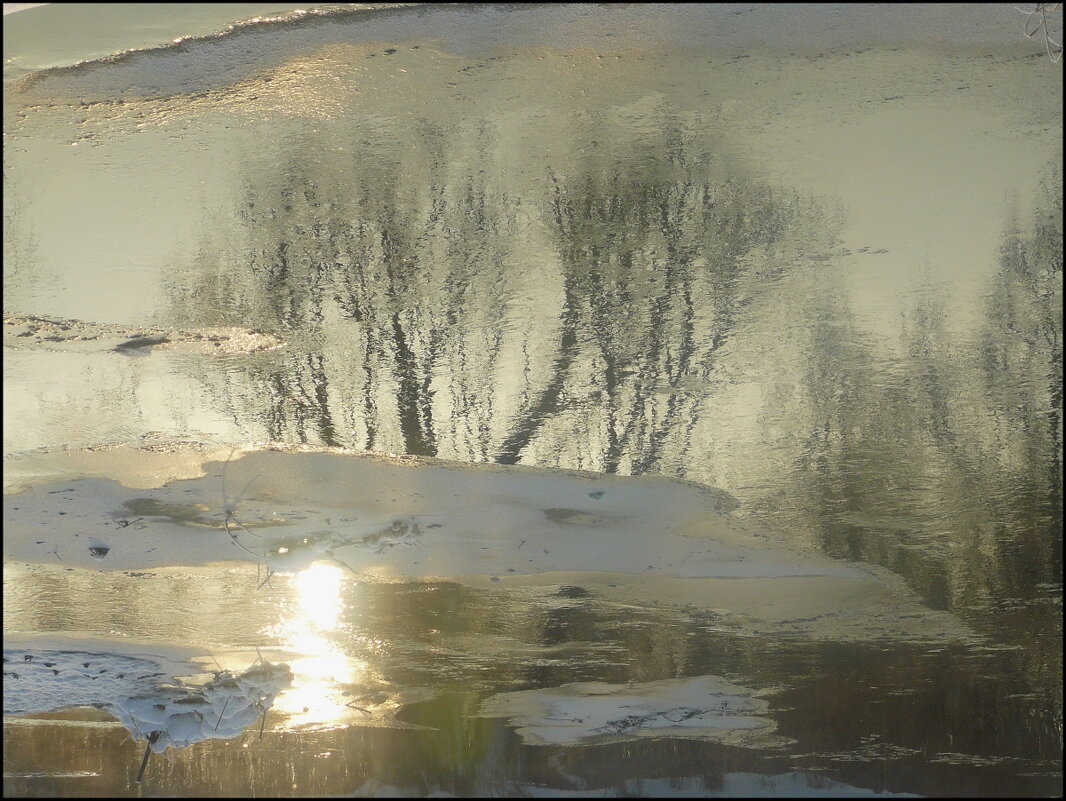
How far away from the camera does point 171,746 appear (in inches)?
111

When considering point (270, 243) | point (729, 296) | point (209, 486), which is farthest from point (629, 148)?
point (209, 486)

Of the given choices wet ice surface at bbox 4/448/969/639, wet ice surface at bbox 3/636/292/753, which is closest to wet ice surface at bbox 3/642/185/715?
wet ice surface at bbox 3/636/292/753

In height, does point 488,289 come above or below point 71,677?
above

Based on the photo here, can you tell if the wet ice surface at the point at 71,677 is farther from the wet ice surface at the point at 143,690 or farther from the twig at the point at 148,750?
the twig at the point at 148,750

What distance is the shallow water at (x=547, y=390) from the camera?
2.82m

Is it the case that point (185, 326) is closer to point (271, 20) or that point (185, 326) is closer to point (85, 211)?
point (85, 211)

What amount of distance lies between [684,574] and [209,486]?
1460 mm

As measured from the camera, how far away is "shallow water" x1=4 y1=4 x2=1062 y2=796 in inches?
111

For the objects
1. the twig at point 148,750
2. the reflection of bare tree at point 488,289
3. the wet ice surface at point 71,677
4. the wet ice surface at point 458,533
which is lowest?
the twig at point 148,750

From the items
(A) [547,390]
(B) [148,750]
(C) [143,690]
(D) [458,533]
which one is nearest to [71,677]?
(C) [143,690]

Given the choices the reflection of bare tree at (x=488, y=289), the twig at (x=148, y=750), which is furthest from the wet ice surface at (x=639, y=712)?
the twig at (x=148, y=750)

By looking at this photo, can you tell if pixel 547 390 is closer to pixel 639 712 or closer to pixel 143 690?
pixel 639 712

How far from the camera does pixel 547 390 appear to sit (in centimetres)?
286

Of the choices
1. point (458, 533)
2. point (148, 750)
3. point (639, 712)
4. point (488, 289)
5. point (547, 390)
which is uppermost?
point (488, 289)
